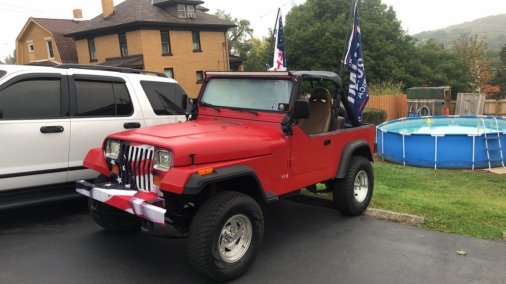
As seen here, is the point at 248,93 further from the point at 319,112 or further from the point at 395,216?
the point at 395,216

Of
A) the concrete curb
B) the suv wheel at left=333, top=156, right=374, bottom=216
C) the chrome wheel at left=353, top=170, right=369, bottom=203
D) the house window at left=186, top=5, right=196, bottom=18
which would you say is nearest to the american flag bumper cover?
the suv wheel at left=333, top=156, right=374, bottom=216

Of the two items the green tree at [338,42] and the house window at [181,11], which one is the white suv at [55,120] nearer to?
the house window at [181,11]

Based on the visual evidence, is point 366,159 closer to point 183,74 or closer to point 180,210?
point 180,210

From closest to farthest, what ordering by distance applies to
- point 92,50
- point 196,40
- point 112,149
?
1. point 112,149
2. point 196,40
3. point 92,50

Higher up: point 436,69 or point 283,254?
point 436,69

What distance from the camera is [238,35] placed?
65875 mm

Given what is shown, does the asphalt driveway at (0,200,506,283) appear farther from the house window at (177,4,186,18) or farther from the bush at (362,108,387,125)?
the house window at (177,4,186,18)

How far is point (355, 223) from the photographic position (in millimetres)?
5711

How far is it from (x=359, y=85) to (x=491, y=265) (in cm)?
530

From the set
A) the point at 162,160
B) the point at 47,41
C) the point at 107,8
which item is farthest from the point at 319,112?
the point at 47,41

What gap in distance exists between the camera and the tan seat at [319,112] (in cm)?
587

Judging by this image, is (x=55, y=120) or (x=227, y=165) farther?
(x=55, y=120)

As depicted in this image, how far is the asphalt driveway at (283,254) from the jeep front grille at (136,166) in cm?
82

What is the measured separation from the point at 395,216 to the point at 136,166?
3.47m
